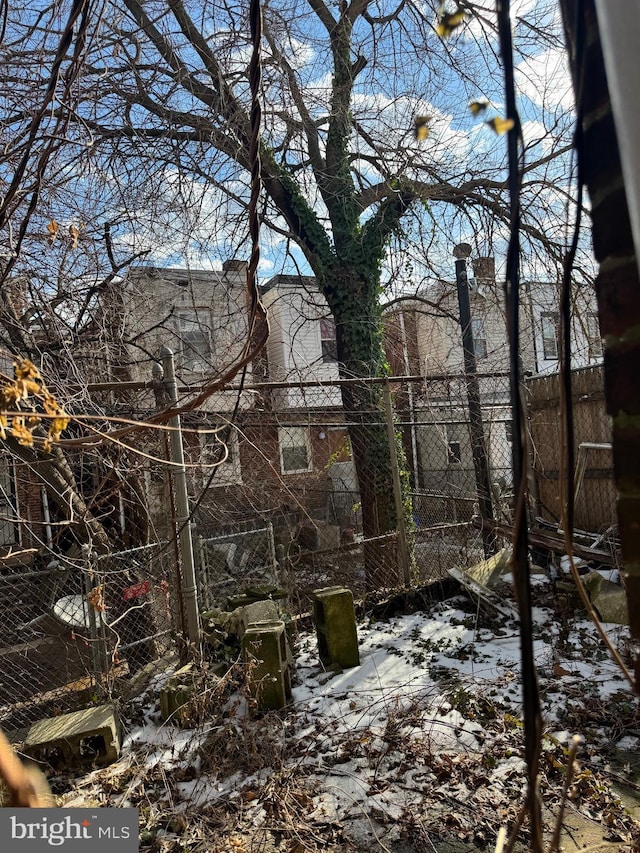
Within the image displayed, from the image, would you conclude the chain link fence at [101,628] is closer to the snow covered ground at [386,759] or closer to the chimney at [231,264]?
the snow covered ground at [386,759]

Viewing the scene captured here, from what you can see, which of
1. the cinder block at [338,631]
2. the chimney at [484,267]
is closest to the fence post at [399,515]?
the cinder block at [338,631]

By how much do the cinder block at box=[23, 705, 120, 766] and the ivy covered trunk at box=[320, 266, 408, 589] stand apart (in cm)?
368

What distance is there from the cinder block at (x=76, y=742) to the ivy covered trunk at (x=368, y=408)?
368 cm

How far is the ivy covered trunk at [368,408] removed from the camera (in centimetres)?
680

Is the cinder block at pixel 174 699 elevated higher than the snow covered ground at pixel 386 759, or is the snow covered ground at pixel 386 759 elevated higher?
the cinder block at pixel 174 699

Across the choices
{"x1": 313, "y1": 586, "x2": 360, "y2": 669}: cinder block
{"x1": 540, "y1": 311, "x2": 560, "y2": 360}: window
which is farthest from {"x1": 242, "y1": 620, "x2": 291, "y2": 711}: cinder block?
{"x1": 540, "y1": 311, "x2": 560, "y2": 360}: window

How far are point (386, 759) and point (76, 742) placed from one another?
1.90m

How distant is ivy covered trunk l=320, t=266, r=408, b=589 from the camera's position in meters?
6.80

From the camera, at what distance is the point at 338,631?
13.6 feet

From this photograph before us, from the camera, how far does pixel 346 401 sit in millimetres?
7172

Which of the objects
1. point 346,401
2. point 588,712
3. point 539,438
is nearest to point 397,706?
point 588,712

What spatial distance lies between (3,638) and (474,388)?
7192mm

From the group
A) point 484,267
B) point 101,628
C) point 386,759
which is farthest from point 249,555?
point 386,759

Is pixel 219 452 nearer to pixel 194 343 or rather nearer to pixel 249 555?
pixel 194 343
